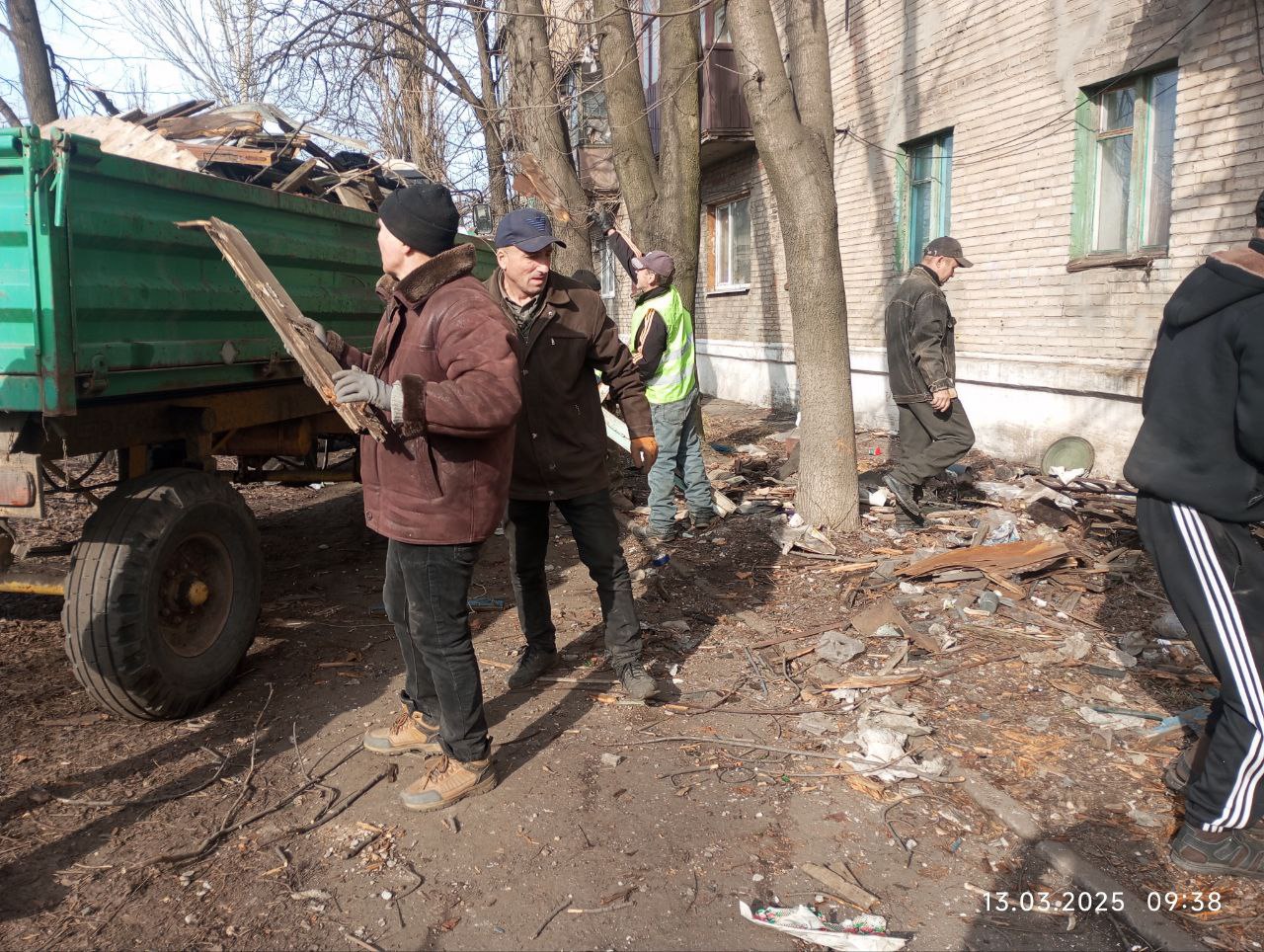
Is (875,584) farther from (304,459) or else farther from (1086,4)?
(1086,4)

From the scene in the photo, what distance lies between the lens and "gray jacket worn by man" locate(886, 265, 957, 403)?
6.62 meters

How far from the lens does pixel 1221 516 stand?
8.98 ft

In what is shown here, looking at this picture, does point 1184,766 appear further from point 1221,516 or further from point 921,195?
point 921,195

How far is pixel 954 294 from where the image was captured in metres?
9.78

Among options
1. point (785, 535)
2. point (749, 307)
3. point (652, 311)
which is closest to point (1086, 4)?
point (652, 311)

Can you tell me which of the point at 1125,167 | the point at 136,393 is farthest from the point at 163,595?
the point at 1125,167

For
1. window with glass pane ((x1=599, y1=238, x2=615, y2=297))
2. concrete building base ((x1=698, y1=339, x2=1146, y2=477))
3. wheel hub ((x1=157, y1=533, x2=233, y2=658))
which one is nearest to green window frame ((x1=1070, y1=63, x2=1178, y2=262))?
concrete building base ((x1=698, y1=339, x2=1146, y2=477))

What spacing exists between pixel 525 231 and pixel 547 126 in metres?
5.79

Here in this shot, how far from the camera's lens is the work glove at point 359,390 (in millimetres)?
2703

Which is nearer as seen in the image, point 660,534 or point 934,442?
point 660,534

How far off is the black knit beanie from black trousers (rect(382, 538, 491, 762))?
1.00m

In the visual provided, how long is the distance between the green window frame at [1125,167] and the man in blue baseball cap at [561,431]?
18.8 feet

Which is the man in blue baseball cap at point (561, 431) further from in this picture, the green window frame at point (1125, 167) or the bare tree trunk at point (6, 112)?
the bare tree trunk at point (6, 112)

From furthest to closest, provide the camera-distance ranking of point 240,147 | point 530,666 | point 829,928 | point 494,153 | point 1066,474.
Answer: point 494,153 → point 1066,474 → point 240,147 → point 530,666 → point 829,928
